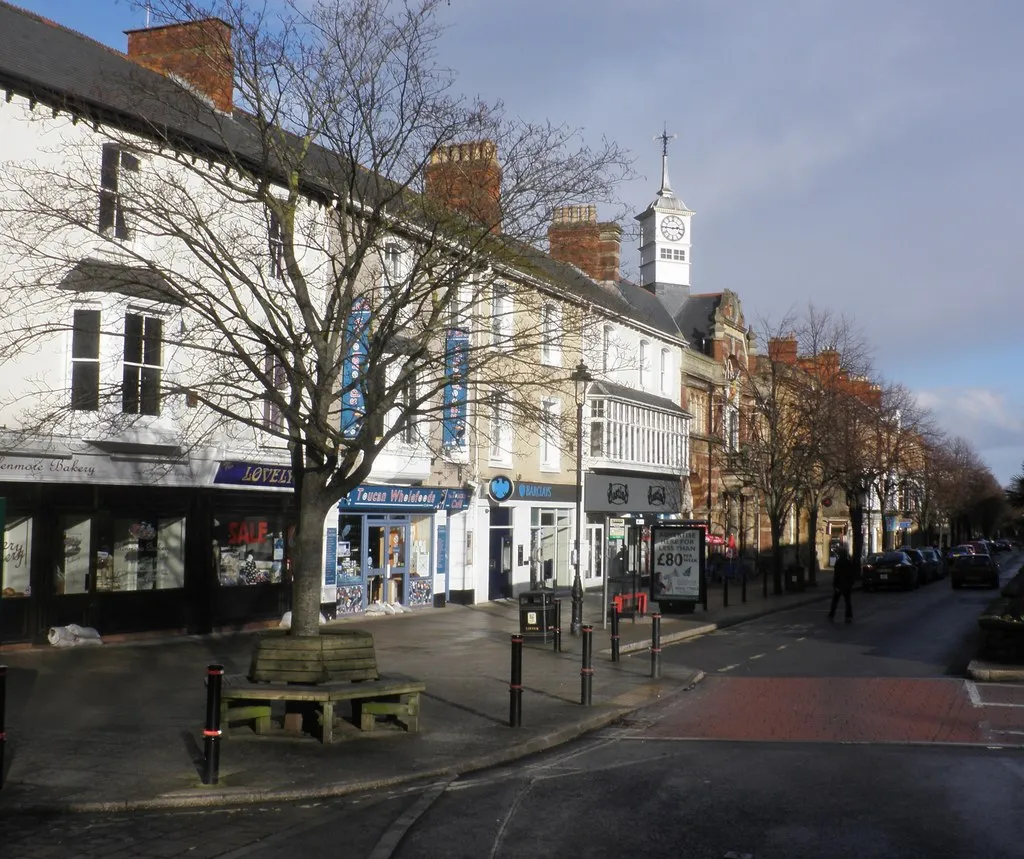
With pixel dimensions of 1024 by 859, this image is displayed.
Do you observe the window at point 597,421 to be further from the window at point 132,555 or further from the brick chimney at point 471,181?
the brick chimney at point 471,181

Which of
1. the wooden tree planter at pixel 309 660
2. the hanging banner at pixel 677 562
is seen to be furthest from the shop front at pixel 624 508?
the wooden tree planter at pixel 309 660

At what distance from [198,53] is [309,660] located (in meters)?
7.78

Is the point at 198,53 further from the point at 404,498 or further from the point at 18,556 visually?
the point at 404,498

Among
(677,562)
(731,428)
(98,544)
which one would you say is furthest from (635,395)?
(98,544)

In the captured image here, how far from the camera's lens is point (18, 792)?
29.1 feet

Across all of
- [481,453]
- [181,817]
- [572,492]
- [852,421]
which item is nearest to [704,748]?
[181,817]

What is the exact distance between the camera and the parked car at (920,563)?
48344mm

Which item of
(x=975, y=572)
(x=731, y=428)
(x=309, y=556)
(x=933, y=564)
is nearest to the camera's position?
(x=309, y=556)

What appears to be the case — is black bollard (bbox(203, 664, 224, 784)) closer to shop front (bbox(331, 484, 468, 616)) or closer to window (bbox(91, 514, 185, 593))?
window (bbox(91, 514, 185, 593))

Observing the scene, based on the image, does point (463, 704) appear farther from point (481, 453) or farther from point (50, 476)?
point (481, 453)

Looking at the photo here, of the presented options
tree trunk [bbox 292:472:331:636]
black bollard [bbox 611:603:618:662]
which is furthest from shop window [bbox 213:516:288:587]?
tree trunk [bbox 292:472:331:636]

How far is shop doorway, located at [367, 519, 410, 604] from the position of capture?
26.5m

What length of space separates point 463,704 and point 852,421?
3528cm

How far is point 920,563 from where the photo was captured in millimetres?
49500
